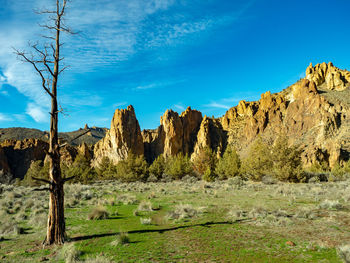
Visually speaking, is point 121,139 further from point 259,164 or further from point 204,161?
point 259,164

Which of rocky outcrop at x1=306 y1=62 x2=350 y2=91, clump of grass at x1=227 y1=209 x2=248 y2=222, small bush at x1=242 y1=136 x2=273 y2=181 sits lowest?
clump of grass at x1=227 y1=209 x2=248 y2=222

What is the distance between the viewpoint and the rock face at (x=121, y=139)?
3863 inches

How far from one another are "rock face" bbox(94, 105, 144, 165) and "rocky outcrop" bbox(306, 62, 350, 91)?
9515 cm

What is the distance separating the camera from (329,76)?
10581cm

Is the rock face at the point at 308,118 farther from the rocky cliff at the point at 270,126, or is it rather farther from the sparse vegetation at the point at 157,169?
the sparse vegetation at the point at 157,169

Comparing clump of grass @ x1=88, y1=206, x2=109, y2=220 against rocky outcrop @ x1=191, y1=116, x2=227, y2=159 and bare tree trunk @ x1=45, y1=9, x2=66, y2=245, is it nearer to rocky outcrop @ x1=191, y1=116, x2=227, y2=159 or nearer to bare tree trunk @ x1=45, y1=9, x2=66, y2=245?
bare tree trunk @ x1=45, y1=9, x2=66, y2=245

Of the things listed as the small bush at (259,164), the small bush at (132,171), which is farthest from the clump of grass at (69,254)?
the small bush at (132,171)

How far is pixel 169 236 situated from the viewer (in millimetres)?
7609

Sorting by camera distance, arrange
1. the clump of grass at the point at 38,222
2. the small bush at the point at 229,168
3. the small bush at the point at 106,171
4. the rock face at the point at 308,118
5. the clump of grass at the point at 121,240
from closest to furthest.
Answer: the clump of grass at the point at 121,240, the clump of grass at the point at 38,222, the small bush at the point at 229,168, the small bush at the point at 106,171, the rock face at the point at 308,118

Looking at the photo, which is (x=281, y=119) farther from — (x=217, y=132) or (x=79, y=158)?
(x=79, y=158)

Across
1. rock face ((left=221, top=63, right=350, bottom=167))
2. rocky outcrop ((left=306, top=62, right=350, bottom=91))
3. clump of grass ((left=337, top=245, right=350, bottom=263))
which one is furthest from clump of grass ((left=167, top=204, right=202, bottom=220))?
rocky outcrop ((left=306, top=62, right=350, bottom=91))

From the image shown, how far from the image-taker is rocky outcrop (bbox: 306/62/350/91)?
100 meters

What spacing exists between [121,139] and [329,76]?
106 m

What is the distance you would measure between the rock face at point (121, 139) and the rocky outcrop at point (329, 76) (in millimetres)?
95148
